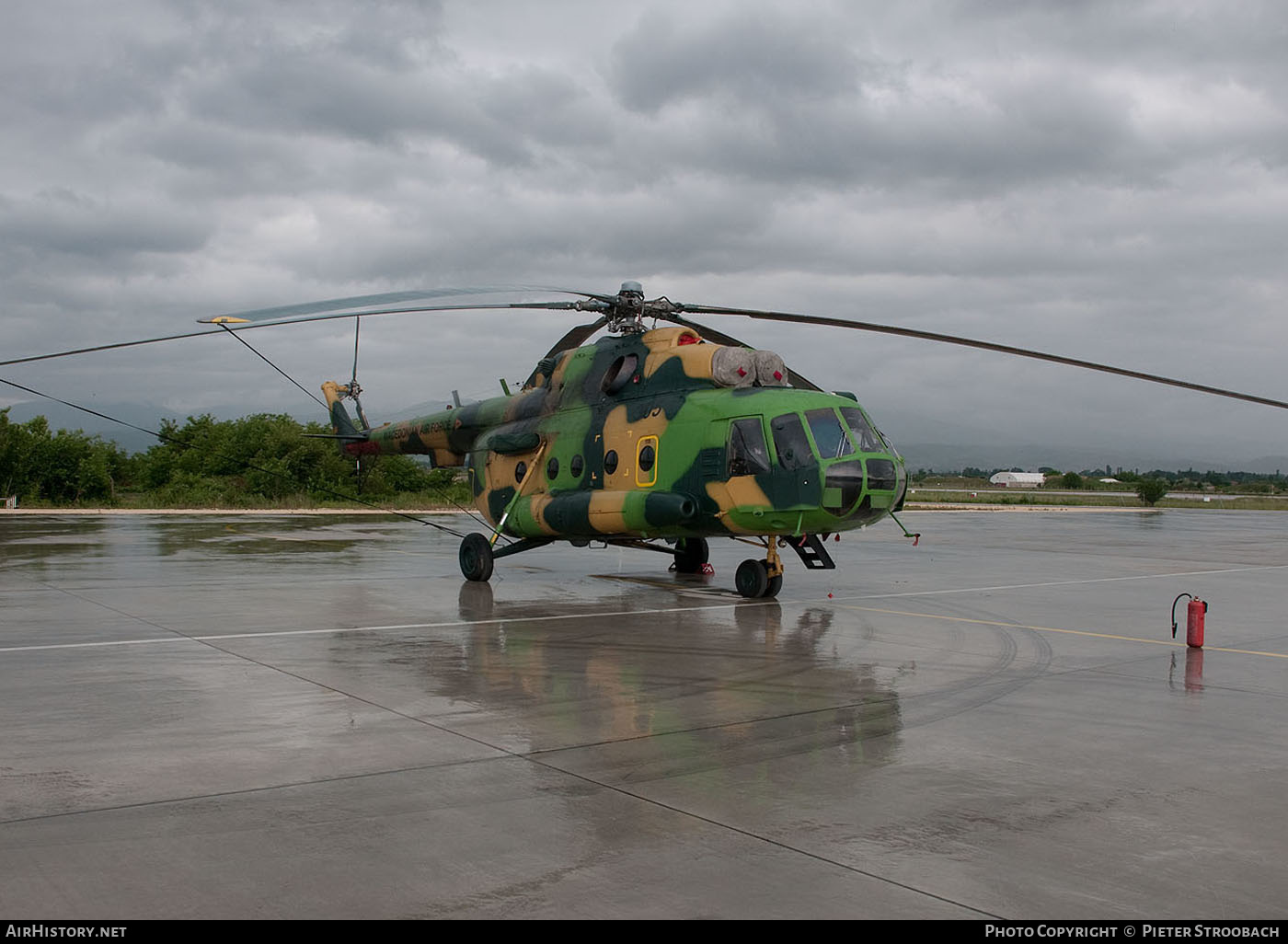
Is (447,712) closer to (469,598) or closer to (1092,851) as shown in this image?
(1092,851)

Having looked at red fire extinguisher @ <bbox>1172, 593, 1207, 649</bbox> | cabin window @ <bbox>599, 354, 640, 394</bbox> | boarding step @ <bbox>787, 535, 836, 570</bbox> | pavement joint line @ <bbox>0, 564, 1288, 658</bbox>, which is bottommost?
pavement joint line @ <bbox>0, 564, 1288, 658</bbox>

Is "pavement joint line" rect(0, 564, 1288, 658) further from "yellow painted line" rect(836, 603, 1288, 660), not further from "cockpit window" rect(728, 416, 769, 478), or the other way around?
"cockpit window" rect(728, 416, 769, 478)

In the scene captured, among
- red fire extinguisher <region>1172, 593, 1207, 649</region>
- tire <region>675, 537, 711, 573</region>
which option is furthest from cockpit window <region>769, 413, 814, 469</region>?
tire <region>675, 537, 711, 573</region>

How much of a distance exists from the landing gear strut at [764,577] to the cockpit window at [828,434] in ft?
6.64

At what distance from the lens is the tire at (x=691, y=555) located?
19.4 meters

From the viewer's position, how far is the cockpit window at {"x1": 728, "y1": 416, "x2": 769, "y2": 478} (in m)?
14.4

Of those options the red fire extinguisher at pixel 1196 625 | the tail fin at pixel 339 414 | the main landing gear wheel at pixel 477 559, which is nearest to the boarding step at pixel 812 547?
the main landing gear wheel at pixel 477 559

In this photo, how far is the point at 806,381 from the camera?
1652 cm

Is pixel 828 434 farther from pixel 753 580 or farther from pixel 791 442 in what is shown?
pixel 753 580

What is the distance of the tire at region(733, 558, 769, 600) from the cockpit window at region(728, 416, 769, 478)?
180cm

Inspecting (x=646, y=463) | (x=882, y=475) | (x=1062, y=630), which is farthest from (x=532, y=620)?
(x=1062, y=630)

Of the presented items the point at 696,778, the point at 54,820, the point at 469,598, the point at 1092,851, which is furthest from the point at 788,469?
the point at 54,820

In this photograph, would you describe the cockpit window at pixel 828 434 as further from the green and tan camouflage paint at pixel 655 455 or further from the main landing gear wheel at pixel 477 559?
the main landing gear wheel at pixel 477 559

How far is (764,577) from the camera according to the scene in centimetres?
1554
